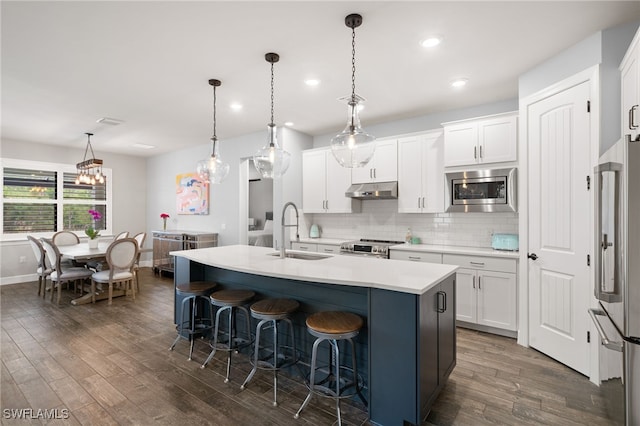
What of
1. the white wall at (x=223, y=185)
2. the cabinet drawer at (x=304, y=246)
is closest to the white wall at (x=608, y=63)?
the cabinet drawer at (x=304, y=246)

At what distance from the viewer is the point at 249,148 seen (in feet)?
19.1

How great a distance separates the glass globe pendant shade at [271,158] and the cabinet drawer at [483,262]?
2200 mm

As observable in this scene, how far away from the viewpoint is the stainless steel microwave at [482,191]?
11.7 ft

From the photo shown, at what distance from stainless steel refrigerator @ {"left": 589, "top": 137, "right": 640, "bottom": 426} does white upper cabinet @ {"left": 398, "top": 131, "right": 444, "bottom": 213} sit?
2346 millimetres

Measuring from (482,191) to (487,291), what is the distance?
45.4 inches

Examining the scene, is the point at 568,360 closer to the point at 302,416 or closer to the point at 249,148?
the point at 302,416

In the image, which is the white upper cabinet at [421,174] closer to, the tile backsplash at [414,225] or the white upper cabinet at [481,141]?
the white upper cabinet at [481,141]

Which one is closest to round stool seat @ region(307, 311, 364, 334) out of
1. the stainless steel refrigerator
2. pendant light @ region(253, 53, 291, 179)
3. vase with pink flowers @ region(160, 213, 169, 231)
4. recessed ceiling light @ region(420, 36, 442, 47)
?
the stainless steel refrigerator

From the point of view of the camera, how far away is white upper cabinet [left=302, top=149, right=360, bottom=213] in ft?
16.5

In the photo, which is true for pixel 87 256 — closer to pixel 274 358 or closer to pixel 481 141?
pixel 274 358

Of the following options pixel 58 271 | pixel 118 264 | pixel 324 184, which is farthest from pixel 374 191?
pixel 58 271

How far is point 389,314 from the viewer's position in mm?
1977

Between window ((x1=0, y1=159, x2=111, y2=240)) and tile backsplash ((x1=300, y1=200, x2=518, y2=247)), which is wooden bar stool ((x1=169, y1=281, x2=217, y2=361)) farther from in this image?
window ((x1=0, y1=159, x2=111, y2=240))

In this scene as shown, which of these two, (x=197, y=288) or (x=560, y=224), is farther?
(x=197, y=288)
